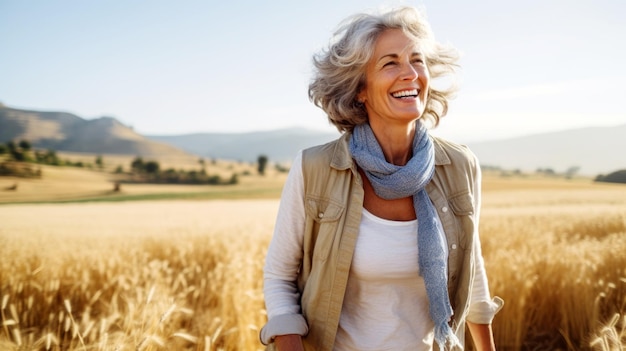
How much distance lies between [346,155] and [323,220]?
30 centimetres

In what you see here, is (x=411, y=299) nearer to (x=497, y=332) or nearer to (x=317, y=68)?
(x=317, y=68)

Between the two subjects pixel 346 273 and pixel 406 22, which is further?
pixel 406 22

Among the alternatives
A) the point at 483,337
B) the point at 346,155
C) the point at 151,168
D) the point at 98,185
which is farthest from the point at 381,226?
the point at 151,168

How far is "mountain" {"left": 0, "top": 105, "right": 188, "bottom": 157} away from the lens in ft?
219

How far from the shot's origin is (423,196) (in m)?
1.82

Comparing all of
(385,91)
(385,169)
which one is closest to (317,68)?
(385,91)

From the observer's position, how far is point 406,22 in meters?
1.84

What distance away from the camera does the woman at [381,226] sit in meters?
1.68

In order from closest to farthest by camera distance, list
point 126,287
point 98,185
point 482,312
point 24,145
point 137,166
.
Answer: point 482,312 < point 126,287 < point 24,145 < point 98,185 < point 137,166

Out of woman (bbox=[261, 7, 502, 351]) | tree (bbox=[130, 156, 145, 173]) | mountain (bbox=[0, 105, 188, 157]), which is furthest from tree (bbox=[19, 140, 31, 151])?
mountain (bbox=[0, 105, 188, 157])

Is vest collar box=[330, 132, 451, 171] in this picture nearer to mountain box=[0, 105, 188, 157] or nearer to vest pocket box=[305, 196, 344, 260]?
vest pocket box=[305, 196, 344, 260]

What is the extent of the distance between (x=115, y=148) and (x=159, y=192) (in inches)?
2861

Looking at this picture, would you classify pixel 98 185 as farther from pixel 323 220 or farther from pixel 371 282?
pixel 371 282

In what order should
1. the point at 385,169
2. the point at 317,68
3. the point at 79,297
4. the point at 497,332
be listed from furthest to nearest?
the point at 79,297
the point at 497,332
the point at 317,68
the point at 385,169
